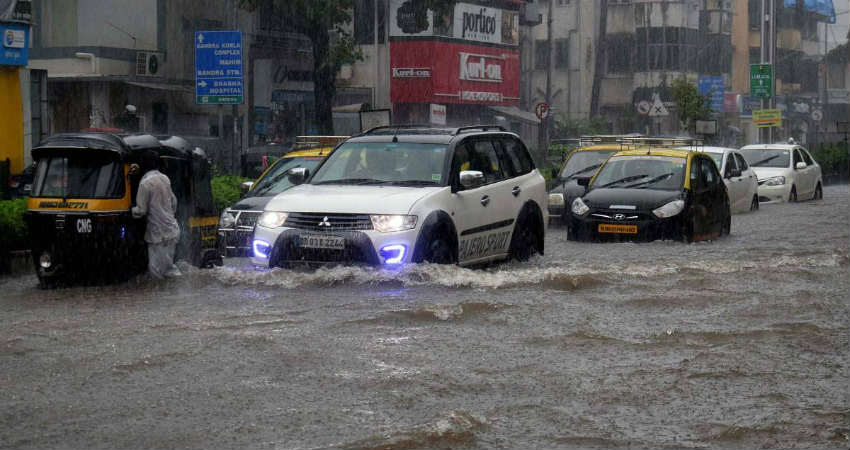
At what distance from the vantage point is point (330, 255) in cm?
1181

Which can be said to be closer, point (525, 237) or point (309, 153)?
point (525, 237)

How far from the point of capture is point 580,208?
18234 mm

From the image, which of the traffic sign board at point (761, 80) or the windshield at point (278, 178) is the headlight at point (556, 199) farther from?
the traffic sign board at point (761, 80)

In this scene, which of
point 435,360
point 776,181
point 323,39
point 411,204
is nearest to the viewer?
point 435,360

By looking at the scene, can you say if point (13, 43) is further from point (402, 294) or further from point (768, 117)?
point (768, 117)

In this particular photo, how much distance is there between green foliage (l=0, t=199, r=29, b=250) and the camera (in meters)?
14.8

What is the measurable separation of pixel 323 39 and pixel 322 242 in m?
21.5

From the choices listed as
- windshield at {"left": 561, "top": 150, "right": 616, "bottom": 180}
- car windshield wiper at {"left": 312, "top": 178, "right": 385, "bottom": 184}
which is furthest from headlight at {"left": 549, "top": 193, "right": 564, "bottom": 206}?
car windshield wiper at {"left": 312, "top": 178, "right": 385, "bottom": 184}

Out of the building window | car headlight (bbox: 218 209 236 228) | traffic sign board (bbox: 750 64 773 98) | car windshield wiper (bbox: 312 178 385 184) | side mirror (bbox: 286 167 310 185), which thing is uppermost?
the building window

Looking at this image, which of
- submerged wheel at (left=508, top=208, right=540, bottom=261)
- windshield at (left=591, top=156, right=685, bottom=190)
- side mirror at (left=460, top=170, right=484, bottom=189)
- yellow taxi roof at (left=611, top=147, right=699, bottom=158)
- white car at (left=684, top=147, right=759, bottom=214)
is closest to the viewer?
side mirror at (left=460, top=170, right=484, bottom=189)

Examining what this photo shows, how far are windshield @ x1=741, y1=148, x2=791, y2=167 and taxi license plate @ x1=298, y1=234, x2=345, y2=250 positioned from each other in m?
20.3

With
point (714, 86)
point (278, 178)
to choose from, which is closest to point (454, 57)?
point (714, 86)

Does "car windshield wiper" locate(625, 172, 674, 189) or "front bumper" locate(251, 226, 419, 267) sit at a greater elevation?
"car windshield wiper" locate(625, 172, 674, 189)

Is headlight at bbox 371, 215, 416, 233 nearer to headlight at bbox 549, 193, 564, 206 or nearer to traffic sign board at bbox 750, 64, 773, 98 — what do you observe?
headlight at bbox 549, 193, 564, 206
